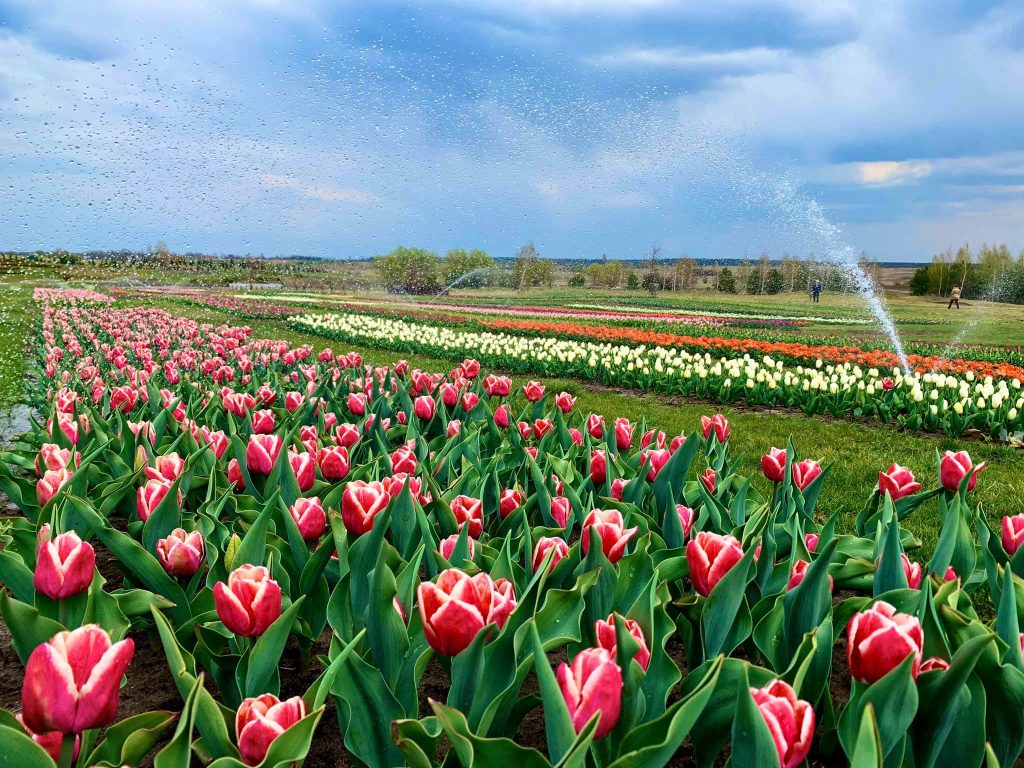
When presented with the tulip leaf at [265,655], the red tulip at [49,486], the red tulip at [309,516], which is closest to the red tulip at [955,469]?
the red tulip at [309,516]

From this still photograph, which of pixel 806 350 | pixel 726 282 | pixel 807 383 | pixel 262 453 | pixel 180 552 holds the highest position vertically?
pixel 726 282

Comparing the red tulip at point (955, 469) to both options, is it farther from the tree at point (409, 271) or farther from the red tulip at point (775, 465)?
the tree at point (409, 271)

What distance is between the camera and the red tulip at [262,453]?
2846 millimetres

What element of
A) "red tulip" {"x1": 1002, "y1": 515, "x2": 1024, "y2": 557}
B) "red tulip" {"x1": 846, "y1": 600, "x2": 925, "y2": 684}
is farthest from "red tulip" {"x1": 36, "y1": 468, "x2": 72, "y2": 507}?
"red tulip" {"x1": 1002, "y1": 515, "x2": 1024, "y2": 557}

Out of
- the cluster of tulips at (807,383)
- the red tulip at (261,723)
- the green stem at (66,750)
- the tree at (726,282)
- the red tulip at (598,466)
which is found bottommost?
the cluster of tulips at (807,383)

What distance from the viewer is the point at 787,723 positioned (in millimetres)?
1191

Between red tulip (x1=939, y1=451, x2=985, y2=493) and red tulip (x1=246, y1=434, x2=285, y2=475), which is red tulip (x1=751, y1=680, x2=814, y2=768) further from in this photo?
red tulip (x1=246, y1=434, x2=285, y2=475)

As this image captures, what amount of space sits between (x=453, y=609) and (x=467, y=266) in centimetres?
7651

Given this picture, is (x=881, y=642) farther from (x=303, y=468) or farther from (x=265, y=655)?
(x=303, y=468)

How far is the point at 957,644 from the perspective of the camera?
169 cm

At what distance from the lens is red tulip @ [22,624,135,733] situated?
3.87 feet

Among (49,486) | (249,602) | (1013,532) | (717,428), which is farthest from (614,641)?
(717,428)

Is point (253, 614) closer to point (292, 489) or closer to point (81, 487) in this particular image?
point (292, 489)

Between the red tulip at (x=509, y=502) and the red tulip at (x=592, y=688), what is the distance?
1328 mm
